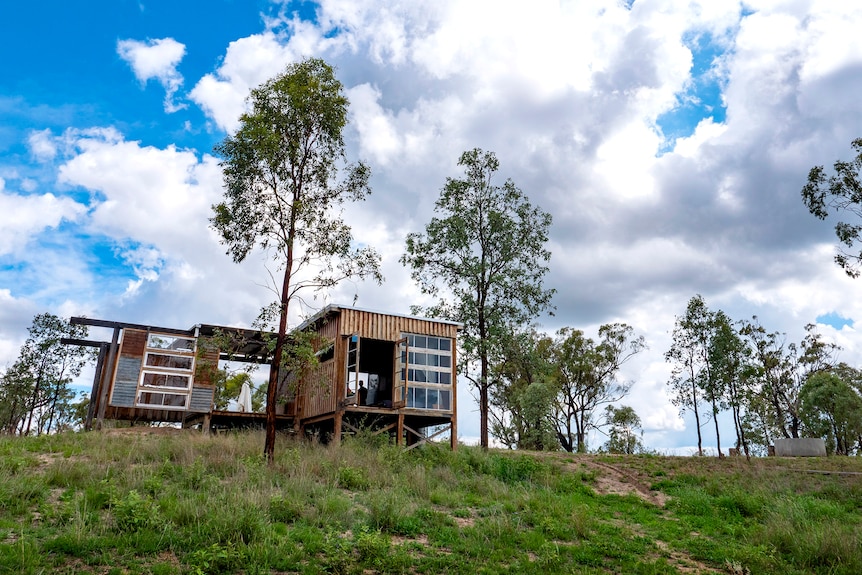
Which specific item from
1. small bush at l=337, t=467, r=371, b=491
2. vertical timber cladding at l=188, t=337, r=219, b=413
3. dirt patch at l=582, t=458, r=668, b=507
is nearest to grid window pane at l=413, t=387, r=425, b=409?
dirt patch at l=582, t=458, r=668, b=507

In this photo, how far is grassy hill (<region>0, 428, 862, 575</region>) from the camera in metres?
8.74

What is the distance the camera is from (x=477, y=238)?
89.1 ft

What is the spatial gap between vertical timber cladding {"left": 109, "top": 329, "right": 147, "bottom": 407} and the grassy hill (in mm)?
3279

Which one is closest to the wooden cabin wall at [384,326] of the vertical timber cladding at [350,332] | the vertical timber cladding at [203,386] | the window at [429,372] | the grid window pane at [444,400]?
the vertical timber cladding at [350,332]

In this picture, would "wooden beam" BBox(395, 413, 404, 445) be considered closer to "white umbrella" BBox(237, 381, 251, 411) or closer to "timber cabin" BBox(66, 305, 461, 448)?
"timber cabin" BBox(66, 305, 461, 448)

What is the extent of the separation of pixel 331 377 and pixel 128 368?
305 inches

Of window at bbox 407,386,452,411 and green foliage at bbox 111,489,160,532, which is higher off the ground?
window at bbox 407,386,452,411

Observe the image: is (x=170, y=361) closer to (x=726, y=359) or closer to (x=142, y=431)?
(x=142, y=431)

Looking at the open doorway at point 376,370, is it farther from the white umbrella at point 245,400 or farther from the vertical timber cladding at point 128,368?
the vertical timber cladding at point 128,368

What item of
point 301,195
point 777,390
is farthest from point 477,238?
point 777,390

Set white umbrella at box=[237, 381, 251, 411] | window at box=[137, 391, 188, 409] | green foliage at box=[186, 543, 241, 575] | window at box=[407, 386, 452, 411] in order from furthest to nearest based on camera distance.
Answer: white umbrella at box=[237, 381, 251, 411], window at box=[137, 391, 188, 409], window at box=[407, 386, 452, 411], green foliage at box=[186, 543, 241, 575]

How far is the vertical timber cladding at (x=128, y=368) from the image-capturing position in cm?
2164

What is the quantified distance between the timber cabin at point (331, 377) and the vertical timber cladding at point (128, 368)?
0.11 ft

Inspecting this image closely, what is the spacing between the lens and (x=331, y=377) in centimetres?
2141
